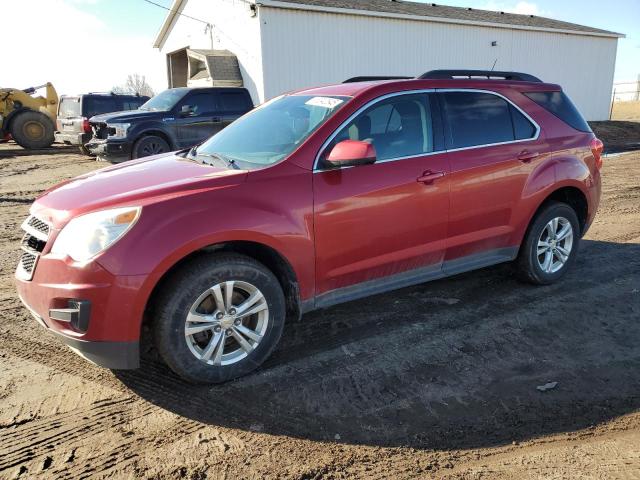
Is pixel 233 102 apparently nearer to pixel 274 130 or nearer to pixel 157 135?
pixel 157 135

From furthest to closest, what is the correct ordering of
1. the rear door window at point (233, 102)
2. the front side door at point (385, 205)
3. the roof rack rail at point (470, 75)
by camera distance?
1. the rear door window at point (233, 102)
2. the roof rack rail at point (470, 75)
3. the front side door at point (385, 205)

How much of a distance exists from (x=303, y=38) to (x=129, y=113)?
7980 millimetres

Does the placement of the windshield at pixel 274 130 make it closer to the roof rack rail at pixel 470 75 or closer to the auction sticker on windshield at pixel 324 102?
the auction sticker on windshield at pixel 324 102

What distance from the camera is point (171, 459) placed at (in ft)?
8.37

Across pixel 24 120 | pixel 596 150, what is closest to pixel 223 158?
pixel 596 150

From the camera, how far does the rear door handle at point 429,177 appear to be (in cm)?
377

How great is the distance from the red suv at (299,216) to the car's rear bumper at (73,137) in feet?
33.9

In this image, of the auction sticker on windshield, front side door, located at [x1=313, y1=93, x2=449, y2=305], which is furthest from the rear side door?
the auction sticker on windshield

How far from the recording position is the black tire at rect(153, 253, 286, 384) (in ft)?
9.60

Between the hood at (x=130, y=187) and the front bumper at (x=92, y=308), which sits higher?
the hood at (x=130, y=187)

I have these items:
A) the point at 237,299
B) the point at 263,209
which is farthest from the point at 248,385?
the point at 263,209

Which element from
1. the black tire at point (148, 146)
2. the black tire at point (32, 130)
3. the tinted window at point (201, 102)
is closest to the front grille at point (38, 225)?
the black tire at point (148, 146)

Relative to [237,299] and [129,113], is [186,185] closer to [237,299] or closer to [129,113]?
[237,299]

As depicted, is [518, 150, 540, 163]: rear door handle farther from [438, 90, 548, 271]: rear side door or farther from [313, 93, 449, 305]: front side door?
[313, 93, 449, 305]: front side door
